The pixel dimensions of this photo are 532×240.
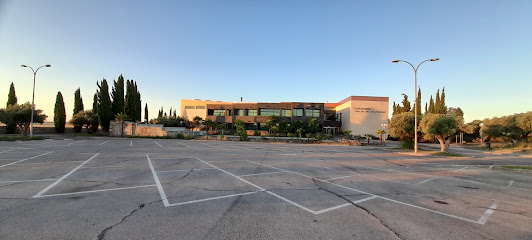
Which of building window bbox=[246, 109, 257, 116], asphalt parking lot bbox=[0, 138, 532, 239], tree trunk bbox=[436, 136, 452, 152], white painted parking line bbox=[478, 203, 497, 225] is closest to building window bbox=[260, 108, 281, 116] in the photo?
building window bbox=[246, 109, 257, 116]

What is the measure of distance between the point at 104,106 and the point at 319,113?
49408mm

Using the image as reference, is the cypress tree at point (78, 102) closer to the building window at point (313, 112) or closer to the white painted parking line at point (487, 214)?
the building window at point (313, 112)

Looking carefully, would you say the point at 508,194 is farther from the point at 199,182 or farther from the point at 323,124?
the point at 323,124

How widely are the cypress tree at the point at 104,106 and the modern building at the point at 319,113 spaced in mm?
26972

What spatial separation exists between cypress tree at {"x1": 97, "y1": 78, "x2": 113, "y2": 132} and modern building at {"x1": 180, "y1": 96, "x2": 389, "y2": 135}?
88.5 ft

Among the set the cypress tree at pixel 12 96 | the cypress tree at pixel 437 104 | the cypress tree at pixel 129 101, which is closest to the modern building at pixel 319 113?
the cypress tree at pixel 437 104

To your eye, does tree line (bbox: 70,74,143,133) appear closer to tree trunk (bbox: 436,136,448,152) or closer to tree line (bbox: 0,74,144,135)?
tree line (bbox: 0,74,144,135)

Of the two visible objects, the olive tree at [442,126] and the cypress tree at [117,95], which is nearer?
the olive tree at [442,126]

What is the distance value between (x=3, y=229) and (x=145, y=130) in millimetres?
46206

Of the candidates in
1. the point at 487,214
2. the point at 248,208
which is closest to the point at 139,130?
the point at 248,208

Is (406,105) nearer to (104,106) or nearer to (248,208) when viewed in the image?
(248,208)

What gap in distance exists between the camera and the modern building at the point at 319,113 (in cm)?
5684

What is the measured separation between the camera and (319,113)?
201ft

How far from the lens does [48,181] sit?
7.54 m
